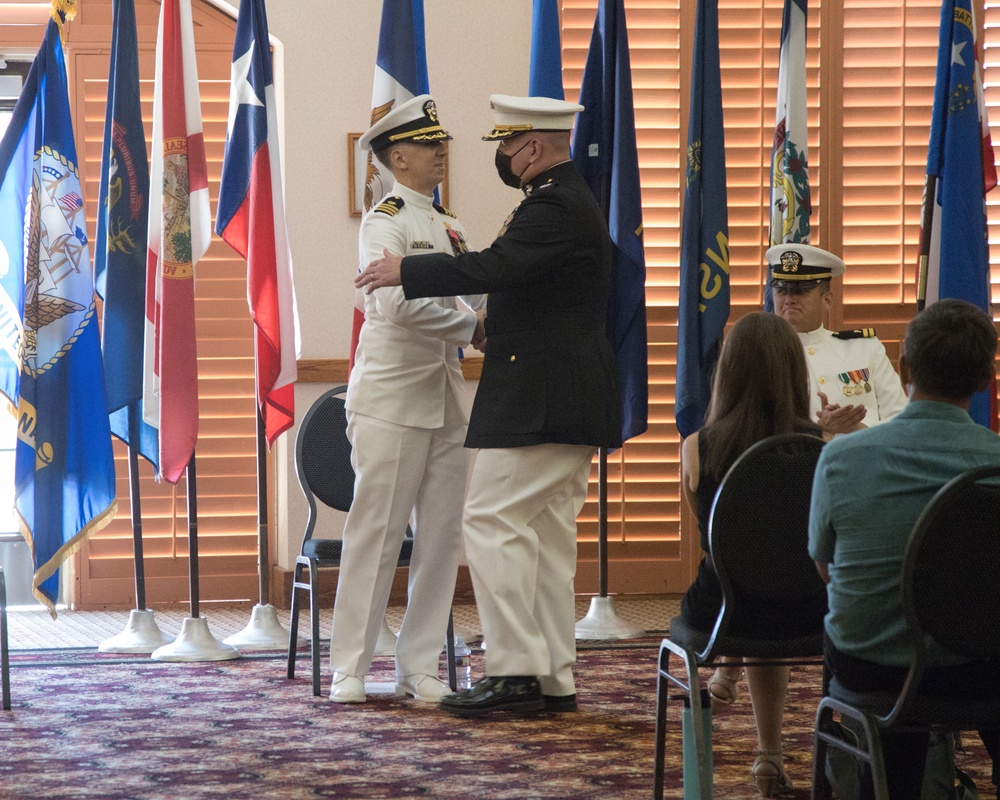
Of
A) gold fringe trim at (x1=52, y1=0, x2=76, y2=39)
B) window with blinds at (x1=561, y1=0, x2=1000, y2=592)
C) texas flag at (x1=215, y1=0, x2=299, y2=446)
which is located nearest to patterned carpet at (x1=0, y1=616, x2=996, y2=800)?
texas flag at (x1=215, y1=0, x2=299, y2=446)

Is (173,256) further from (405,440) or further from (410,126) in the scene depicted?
(405,440)

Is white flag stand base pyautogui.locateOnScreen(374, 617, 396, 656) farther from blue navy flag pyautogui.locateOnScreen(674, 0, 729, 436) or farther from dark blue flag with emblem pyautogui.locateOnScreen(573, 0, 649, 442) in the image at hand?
blue navy flag pyautogui.locateOnScreen(674, 0, 729, 436)

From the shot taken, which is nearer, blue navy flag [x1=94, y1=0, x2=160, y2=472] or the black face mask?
the black face mask

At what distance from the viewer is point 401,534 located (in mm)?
3551

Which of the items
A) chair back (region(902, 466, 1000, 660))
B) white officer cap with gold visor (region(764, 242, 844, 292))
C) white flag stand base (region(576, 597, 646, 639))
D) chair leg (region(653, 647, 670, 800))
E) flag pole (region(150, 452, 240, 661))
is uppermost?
white officer cap with gold visor (region(764, 242, 844, 292))

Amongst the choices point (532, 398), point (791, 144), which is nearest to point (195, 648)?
point (532, 398)

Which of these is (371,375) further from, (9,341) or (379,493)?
(9,341)

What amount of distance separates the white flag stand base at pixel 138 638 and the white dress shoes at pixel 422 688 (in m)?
1.23

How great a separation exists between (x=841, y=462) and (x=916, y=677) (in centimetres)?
34

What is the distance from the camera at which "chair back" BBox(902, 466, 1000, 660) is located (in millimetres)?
1764

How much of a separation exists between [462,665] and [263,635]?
31.8 inches

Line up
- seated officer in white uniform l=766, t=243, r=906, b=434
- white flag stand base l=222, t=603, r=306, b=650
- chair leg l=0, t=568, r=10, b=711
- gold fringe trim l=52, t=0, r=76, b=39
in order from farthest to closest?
white flag stand base l=222, t=603, r=306, b=650, gold fringe trim l=52, t=0, r=76, b=39, seated officer in white uniform l=766, t=243, r=906, b=434, chair leg l=0, t=568, r=10, b=711

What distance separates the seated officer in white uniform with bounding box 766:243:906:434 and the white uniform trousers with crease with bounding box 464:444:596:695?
0.85 m

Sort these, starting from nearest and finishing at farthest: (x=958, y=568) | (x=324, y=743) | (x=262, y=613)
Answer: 1. (x=958, y=568)
2. (x=324, y=743)
3. (x=262, y=613)
